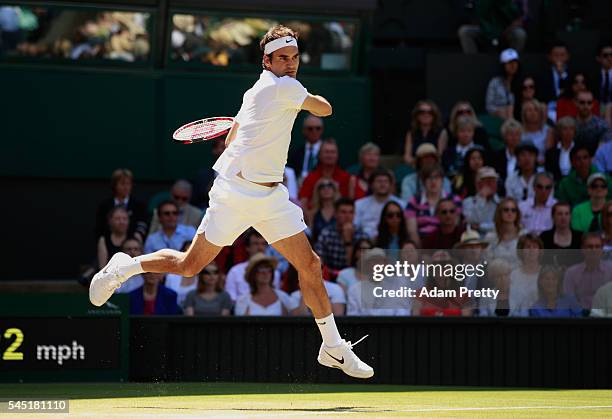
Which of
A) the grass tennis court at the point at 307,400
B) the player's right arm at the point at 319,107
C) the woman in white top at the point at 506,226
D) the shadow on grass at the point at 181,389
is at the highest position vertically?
the player's right arm at the point at 319,107

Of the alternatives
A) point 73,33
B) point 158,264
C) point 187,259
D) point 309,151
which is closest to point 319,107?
point 187,259

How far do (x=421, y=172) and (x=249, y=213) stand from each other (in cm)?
521

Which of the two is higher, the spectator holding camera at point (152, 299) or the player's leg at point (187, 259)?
the player's leg at point (187, 259)

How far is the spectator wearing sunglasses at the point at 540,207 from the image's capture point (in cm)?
1311

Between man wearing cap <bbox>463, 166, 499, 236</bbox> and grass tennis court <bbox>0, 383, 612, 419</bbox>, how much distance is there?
2752 millimetres

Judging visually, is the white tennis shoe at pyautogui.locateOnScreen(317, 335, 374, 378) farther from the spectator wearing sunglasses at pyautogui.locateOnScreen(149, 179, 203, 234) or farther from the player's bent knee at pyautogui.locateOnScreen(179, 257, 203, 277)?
the spectator wearing sunglasses at pyautogui.locateOnScreen(149, 179, 203, 234)

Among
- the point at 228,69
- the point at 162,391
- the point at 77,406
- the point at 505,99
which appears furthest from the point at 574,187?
the point at 77,406

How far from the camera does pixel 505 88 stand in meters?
15.3

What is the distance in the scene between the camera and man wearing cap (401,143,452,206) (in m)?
13.5

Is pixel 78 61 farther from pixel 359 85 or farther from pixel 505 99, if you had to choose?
pixel 505 99

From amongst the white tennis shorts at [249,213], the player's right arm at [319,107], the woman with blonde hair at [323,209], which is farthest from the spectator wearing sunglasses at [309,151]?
the player's right arm at [319,107]

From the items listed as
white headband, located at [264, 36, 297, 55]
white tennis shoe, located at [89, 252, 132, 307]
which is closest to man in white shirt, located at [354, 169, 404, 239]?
white tennis shoe, located at [89, 252, 132, 307]

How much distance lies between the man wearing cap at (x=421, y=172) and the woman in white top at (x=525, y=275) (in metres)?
1.72

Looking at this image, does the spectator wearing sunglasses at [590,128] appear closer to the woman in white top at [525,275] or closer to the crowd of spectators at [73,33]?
the woman in white top at [525,275]
